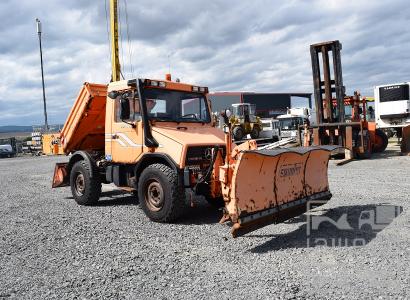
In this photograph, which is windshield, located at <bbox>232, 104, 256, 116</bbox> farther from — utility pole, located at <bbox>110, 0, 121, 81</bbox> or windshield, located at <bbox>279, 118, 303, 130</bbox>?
utility pole, located at <bbox>110, 0, 121, 81</bbox>

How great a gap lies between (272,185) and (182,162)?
1431 millimetres

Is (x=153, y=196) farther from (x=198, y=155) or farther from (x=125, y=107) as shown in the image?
(x=125, y=107)

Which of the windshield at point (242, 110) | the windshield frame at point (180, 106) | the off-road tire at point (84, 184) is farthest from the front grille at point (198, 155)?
the windshield at point (242, 110)

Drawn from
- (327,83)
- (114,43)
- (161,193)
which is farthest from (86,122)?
(327,83)

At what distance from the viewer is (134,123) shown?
7285mm

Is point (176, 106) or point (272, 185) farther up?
point (176, 106)

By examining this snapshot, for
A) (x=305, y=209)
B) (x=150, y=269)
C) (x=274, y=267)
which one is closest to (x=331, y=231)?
(x=305, y=209)

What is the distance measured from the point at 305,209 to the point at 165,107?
294 centimetres

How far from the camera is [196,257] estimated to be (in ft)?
16.7

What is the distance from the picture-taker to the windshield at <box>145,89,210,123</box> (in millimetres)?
7211

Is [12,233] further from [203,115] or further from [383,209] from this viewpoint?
[383,209]

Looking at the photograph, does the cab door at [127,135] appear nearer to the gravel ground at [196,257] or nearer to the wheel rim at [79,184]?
the gravel ground at [196,257]

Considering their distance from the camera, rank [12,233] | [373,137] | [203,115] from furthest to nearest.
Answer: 1. [373,137]
2. [203,115]
3. [12,233]

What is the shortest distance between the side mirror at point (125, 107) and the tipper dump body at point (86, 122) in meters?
1.55
